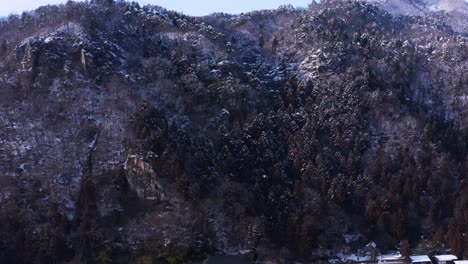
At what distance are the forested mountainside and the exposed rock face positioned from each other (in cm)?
15

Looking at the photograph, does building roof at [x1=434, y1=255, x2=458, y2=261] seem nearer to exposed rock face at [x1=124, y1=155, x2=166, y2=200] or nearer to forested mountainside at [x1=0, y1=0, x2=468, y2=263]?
forested mountainside at [x1=0, y1=0, x2=468, y2=263]

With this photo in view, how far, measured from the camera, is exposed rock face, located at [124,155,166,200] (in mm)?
50031

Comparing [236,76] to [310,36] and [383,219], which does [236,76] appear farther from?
[383,219]

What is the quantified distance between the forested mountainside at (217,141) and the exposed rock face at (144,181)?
5.8 inches

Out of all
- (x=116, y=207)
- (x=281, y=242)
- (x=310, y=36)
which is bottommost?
(x=281, y=242)

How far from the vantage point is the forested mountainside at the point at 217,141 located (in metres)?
46.9

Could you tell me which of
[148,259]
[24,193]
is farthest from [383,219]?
[24,193]

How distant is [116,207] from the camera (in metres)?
48.5

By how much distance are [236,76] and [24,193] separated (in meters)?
32.4

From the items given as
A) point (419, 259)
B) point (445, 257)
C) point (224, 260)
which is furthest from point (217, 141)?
point (445, 257)

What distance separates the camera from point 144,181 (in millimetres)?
50219

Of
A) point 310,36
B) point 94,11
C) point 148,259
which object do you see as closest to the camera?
point 148,259

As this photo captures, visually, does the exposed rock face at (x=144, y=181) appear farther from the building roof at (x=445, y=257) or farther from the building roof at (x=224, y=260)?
the building roof at (x=445, y=257)

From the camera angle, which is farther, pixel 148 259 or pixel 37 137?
pixel 37 137
